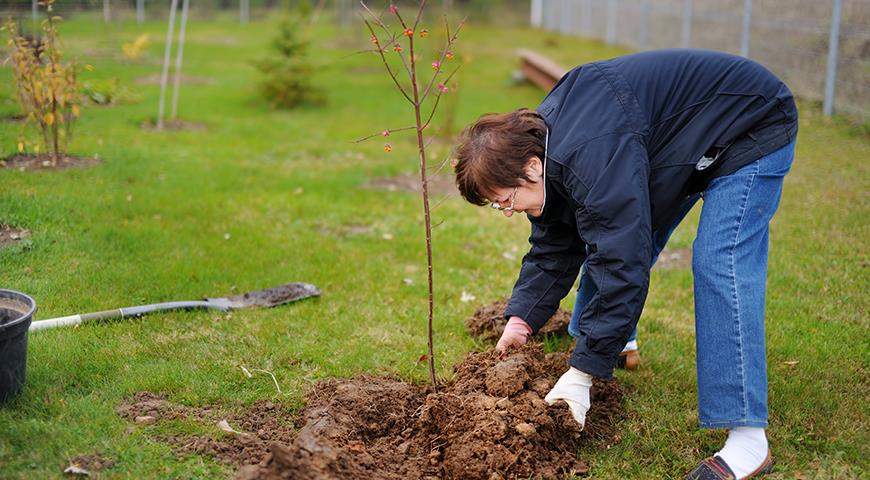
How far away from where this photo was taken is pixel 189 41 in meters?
19.0

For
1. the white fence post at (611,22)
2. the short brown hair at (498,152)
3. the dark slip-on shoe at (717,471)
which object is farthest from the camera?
the white fence post at (611,22)

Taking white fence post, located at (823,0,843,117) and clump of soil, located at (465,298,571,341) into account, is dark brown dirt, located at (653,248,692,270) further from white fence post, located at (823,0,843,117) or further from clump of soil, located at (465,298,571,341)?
white fence post, located at (823,0,843,117)

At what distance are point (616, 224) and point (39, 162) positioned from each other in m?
5.61

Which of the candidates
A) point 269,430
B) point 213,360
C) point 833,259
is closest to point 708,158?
point 269,430

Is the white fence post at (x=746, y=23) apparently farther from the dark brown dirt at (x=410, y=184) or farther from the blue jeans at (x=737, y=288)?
the blue jeans at (x=737, y=288)

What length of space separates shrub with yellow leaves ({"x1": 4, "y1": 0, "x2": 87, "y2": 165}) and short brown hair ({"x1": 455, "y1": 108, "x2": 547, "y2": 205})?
15.2ft

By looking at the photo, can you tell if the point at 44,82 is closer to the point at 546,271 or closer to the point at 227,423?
the point at 227,423

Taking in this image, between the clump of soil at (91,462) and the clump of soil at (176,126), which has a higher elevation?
the clump of soil at (176,126)

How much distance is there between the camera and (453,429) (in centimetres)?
299

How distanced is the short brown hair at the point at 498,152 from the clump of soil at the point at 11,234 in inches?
131

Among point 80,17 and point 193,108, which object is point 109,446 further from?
point 80,17

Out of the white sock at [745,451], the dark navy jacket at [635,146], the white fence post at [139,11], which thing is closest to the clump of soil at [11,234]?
the dark navy jacket at [635,146]

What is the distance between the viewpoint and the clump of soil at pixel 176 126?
356 inches

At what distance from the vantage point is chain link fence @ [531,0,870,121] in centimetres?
934
